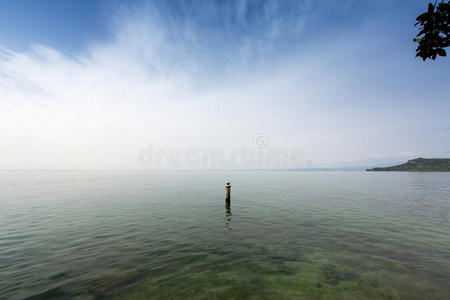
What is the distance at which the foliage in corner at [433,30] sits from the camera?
20.1 ft

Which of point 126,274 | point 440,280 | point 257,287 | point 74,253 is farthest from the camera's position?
point 74,253

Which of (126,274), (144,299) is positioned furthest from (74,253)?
(144,299)

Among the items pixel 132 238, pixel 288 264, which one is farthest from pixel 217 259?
pixel 132 238

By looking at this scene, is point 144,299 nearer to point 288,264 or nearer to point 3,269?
point 288,264

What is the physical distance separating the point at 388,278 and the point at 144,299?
32.2 feet

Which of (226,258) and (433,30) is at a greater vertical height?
(433,30)

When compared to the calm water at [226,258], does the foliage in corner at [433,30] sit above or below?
above

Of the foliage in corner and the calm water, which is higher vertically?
the foliage in corner

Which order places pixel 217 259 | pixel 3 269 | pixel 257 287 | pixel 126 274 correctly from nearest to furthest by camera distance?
pixel 257 287
pixel 126 274
pixel 3 269
pixel 217 259

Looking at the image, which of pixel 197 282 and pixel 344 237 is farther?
pixel 344 237

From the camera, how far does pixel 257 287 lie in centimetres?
714

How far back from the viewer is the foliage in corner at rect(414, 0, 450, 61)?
20.1 feet

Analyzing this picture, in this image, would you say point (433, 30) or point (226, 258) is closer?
point (433, 30)

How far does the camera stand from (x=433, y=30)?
635cm
